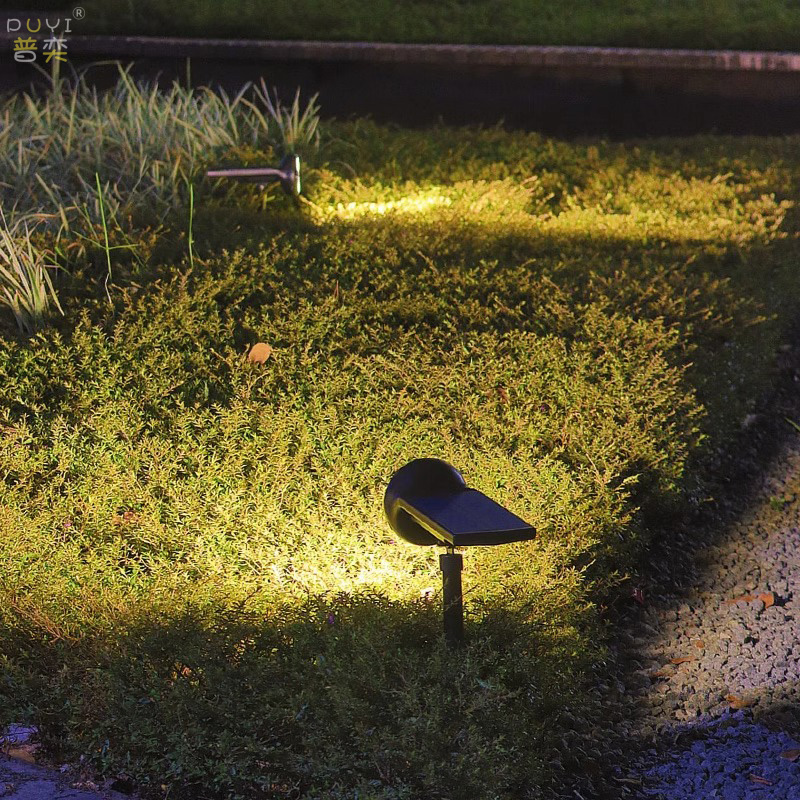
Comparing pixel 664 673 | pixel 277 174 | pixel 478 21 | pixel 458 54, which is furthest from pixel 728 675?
pixel 478 21

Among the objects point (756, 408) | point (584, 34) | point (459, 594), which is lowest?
point (756, 408)

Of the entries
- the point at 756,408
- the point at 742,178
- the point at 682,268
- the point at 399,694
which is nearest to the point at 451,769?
the point at 399,694

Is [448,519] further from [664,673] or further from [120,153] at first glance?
[120,153]

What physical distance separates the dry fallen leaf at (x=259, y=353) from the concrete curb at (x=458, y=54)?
26.7ft

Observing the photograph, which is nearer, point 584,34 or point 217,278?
point 217,278

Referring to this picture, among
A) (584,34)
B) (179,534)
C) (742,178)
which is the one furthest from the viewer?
(584,34)

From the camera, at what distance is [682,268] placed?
6332 millimetres

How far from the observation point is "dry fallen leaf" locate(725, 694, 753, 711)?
11.0 ft

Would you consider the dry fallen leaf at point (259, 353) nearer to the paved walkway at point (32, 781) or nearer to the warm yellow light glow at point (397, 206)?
the paved walkway at point (32, 781)

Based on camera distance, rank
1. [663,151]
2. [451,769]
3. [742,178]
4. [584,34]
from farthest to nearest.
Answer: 1. [584,34]
2. [663,151]
3. [742,178]
4. [451,769]

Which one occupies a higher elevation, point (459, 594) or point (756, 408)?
point (459, 594)

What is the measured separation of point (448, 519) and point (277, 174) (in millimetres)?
3798

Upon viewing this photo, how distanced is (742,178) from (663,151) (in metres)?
1.56

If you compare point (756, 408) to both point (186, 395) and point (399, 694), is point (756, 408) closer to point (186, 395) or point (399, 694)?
point (186, 395)
